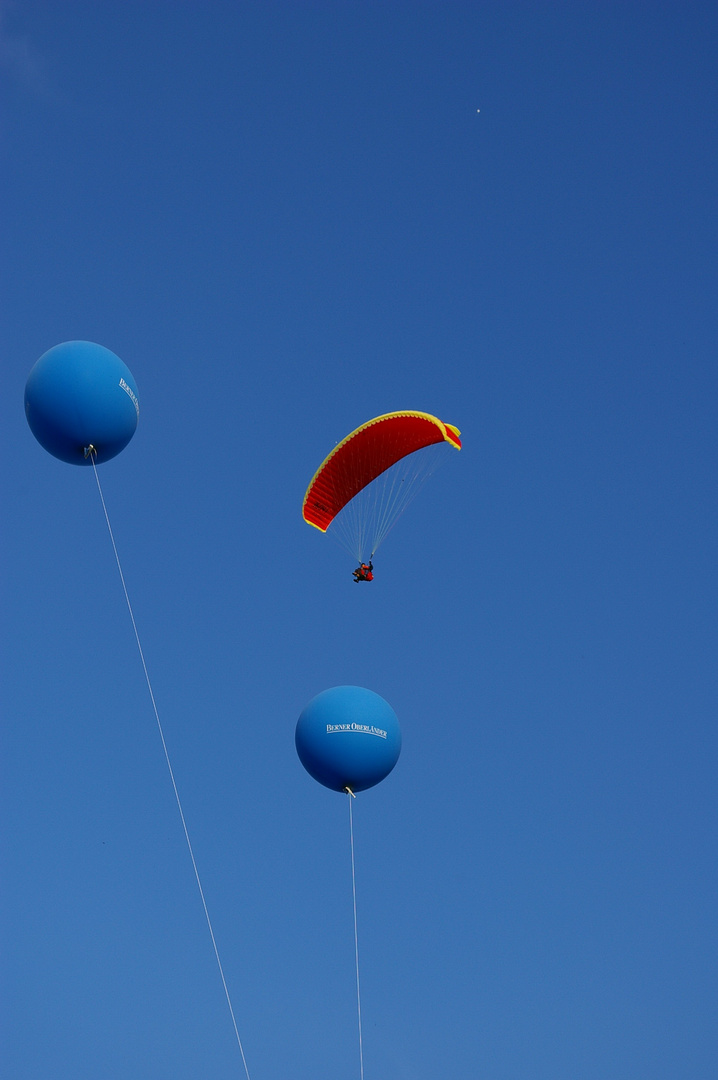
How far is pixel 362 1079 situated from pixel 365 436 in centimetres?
996

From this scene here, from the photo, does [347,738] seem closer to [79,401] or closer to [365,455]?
[79,401]

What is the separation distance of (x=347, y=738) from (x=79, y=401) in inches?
201

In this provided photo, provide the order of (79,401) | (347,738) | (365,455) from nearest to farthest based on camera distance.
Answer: (79,401), (347,738), (365,455)

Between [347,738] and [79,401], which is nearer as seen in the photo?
[79,401]

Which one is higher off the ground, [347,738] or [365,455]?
[365,455]

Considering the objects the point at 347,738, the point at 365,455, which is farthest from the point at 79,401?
the point at 365,455

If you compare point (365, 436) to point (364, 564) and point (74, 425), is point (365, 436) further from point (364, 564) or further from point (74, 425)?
point (74, 425)

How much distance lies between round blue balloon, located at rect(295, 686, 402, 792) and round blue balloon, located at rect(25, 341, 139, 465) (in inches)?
162

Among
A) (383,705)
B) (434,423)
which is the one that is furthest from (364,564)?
(383,705)

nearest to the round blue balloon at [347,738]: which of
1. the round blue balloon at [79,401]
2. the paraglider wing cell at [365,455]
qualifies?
the round blue balloon at [79,401]

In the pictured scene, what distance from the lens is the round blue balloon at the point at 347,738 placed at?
15602 millimetres

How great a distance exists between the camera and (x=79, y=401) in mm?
14203

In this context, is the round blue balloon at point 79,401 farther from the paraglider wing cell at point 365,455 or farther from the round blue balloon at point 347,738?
the paraglider wing cell at point 365,455

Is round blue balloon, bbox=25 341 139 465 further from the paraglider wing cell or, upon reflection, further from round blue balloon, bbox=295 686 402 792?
the paraglider wing cell
